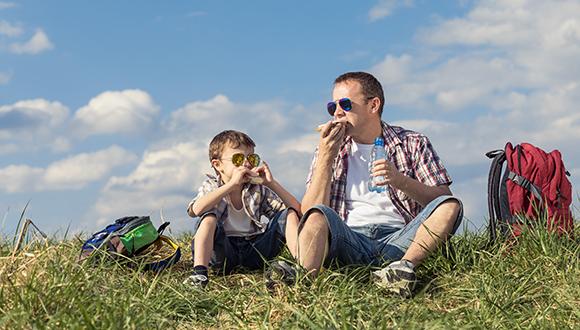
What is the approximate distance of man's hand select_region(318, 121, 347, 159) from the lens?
21.4 ft

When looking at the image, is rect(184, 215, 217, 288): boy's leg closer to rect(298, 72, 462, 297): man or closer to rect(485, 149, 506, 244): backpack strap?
rect(298, 72, 462, 297): man

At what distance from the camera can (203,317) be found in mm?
5328

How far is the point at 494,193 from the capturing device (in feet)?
22.9

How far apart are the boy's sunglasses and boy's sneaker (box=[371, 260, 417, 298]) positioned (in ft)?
5.13

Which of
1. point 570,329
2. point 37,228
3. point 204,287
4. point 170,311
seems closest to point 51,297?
point 170,311

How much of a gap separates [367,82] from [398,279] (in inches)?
75.4

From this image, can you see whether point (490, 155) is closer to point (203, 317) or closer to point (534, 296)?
point (534, 296)

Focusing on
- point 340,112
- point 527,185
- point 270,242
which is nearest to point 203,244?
point 270,242

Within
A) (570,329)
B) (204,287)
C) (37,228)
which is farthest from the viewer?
(204,287)

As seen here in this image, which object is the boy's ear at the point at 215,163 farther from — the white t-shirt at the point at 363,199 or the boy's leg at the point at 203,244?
the white t-shirt at the point at 363,199

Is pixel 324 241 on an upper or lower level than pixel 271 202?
lower

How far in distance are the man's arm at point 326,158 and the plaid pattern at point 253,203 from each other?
620 millimetres

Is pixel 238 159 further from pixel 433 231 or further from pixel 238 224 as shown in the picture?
pixel 433 231

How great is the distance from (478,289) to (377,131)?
6.08ft
